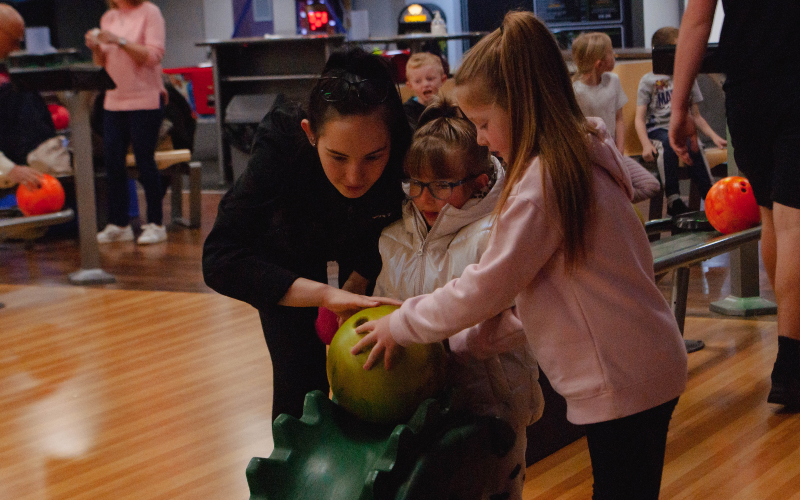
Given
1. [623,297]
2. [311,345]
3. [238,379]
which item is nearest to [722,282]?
[238,379]

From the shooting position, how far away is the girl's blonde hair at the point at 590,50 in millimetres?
4504

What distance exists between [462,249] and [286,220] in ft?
1.48

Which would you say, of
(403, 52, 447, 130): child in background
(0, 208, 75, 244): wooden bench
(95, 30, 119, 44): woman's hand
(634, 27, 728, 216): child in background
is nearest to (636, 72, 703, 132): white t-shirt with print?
(634, 27, 728, 216): child in background

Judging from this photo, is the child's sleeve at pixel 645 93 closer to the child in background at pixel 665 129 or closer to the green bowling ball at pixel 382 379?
the child in background at pixel 665 129

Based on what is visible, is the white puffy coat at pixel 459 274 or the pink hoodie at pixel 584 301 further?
the white puffy coat at pixel 459 274

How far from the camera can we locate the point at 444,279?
1604mm

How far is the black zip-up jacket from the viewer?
5.77ft

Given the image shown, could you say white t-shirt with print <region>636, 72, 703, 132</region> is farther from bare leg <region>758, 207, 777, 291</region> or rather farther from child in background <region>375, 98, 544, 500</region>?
child in background <region>375, 98, 544, 500</region>

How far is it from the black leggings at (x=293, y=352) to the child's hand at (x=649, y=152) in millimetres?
3346

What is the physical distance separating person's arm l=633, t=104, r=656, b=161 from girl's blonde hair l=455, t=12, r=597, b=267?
366cm

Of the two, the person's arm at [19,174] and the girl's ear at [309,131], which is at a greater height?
the girl's ear at [309,131]

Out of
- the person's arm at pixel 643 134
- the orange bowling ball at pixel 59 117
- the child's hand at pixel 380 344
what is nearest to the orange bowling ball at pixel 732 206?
the child's hand at pixel 380 344

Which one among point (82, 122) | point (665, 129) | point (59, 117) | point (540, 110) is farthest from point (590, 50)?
point (59, 117)

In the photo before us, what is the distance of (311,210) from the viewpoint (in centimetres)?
181
